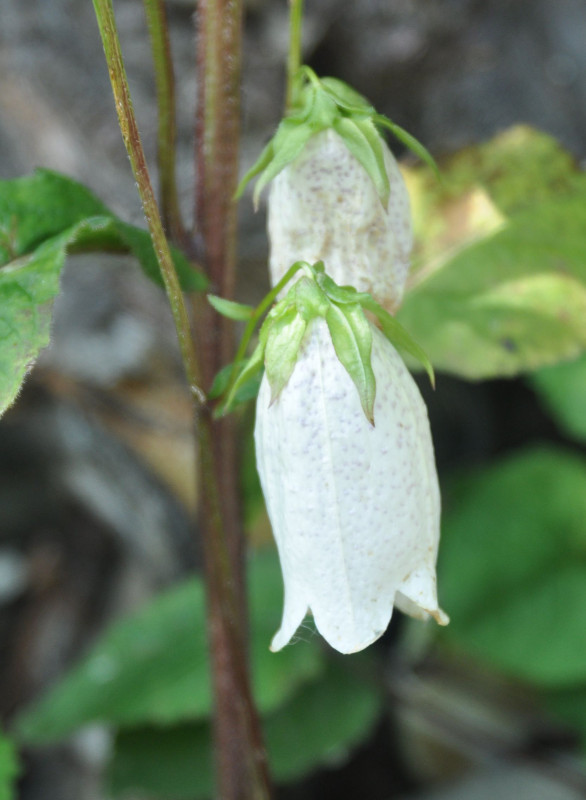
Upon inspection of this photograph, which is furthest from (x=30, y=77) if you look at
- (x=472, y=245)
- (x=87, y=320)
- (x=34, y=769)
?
(x=34, y=769)

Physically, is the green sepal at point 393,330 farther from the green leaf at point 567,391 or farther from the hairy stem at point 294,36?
the green leaf at point 567,391

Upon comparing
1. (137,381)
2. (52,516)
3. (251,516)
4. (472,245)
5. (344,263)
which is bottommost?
(52,516)

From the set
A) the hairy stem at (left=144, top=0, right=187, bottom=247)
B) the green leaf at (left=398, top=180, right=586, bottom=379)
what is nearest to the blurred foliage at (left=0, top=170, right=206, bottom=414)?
the hairy stem at (left=144, top=0, right=187, bottom=247)

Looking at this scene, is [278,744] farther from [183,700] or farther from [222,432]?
[222,432]

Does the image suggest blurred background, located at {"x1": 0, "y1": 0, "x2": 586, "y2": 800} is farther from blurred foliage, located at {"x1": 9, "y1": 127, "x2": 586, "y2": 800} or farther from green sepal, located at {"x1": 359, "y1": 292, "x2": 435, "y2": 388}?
green sepal, located at {"x1": 359, "y1": 292, "x2": 435, "y2": 388}

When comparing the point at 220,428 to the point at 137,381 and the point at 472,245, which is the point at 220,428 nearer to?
the point at 472,245

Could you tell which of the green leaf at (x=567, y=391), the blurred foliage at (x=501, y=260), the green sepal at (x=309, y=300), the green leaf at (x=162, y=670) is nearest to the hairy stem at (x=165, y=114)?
the green sepal at (x=309, y=300)

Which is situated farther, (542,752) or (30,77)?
(542,752)

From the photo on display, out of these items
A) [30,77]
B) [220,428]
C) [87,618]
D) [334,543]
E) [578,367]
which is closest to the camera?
[334,543]
